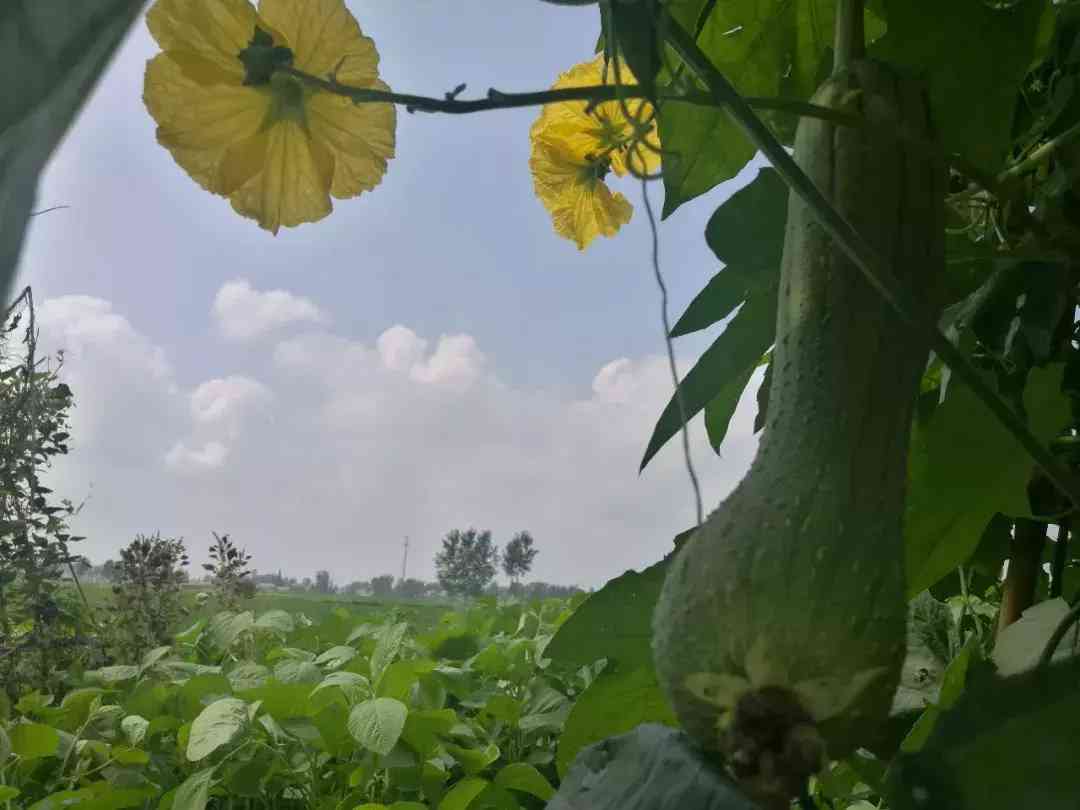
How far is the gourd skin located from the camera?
0.18m

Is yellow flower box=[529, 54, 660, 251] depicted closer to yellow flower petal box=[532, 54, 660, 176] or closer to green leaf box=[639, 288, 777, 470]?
yellow flower petal box=[532, 54, 660, 176]

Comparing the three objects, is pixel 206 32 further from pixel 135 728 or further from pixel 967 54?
pixel 135 728

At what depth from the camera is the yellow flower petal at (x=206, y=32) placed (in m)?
0.29

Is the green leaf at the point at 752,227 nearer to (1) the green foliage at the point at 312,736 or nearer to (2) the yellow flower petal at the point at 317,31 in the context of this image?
(2) the yellow flower petal at the point at 317,31

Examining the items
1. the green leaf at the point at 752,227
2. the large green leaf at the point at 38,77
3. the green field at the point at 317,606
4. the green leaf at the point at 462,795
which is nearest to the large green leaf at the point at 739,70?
the green leaf at the point at 752,227

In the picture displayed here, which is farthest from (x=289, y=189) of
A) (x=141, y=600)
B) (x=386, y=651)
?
(x=141, y=600)

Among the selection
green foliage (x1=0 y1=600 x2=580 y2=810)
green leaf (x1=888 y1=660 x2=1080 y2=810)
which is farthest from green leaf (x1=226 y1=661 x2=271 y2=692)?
green leaf (x1=888 y1=660 x2=1080 y2=810)

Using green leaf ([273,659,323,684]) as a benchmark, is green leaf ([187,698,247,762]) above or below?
below

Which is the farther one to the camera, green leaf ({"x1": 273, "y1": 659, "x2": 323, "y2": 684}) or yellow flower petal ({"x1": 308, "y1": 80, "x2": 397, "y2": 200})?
green leaf ({"x1": 273, "y1": 659, "x2": 323, "y2": 684})

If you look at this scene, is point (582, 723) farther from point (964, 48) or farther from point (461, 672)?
point (461, 672)

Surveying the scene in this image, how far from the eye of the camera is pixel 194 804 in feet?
2.40

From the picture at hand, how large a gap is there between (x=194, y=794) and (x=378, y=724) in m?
0.16

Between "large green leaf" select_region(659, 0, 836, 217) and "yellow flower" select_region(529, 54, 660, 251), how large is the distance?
0.22ft

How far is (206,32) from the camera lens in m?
0.29
